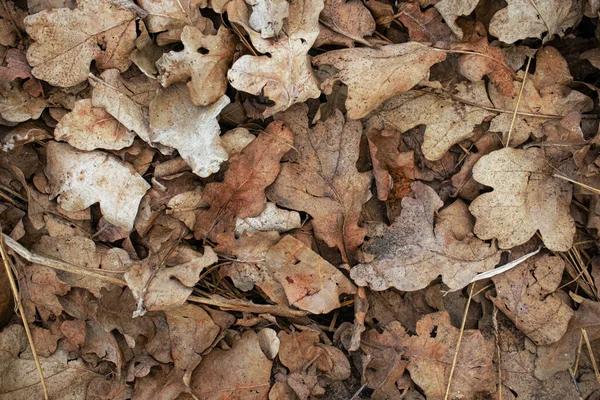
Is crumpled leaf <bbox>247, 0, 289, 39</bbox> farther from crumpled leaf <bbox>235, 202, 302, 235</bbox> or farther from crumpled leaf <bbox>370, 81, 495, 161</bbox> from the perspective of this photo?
crumpled leaf <bbox>235, 202, 302, 235</bbox>

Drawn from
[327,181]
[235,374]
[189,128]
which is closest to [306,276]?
[327,181]

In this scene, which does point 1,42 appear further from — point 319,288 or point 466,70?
point 466,70

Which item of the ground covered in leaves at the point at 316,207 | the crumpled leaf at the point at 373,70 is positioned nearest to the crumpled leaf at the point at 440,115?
the ground covered in leaves at the point at 316,207

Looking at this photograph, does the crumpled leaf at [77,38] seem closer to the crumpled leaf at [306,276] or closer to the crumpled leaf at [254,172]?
the crumpled leaf at [254,172]

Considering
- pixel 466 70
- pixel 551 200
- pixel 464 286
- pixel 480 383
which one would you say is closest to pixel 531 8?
pixel 466 70

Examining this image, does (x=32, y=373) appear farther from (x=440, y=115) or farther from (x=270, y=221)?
(x=440, y=115)

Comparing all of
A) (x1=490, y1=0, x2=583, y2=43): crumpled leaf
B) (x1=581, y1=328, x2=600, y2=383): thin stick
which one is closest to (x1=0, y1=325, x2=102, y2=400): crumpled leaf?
(x1=581, y1=328, x2=600, y2=383): thin stick
